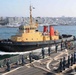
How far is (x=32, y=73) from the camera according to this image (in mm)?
26625

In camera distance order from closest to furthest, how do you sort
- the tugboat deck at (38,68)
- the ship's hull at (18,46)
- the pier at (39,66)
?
the tugboat deck at (38,68) → the pier at (39,66) → the ship's hull at (18,46)

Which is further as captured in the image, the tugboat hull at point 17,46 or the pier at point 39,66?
the tugboat hull at point 17,46

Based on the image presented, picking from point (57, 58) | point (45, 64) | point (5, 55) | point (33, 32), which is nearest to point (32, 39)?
point (33, 32)

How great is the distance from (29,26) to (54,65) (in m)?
20.7

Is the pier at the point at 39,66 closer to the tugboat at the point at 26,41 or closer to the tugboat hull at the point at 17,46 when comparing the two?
the tugboat hull at the point at 17,46

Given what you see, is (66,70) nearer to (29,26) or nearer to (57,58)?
(57,58)

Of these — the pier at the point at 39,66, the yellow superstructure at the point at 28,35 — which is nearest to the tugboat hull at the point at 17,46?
the yellow superstructure at the point at 28,35

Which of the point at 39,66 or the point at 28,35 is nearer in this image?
the point at 39,66

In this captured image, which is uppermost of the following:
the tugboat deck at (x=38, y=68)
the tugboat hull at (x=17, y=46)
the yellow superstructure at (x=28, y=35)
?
the yellow superstructure at (x=28, y=35)

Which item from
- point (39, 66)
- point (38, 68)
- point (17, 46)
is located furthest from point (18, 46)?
point (38, 68)

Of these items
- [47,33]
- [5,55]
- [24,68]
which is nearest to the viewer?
[24,68]

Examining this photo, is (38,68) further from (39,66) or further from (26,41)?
(26,41)

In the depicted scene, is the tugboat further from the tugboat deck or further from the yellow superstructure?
the tugboat deck

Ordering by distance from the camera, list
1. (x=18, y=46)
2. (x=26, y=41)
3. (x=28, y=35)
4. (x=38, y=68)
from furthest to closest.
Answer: (x=28, y=35) < (x=26, y=41) < (x=18, y=46) < (x=38, y=68)
